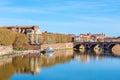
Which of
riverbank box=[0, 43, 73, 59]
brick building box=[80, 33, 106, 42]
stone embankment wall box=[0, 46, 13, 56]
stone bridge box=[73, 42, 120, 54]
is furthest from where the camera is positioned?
brick building box=[80, 33, 106, 42]

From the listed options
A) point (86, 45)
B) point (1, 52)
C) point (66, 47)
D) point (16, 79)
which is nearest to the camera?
point (16, 79)

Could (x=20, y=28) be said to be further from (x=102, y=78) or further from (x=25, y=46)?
(x=102, y=78)

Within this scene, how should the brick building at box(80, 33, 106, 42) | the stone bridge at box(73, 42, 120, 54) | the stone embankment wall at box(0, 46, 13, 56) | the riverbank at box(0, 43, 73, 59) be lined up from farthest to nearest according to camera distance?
1. the brick building at box(80, 33, 106, 42)
2. the stone bridge at box(73, 42, 120, 54)
3. the riverbank at box(0, 43, 73, 59)
4. the stone embankment wall at box(0, 46, 13, 56)

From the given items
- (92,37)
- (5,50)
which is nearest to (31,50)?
(5,50)

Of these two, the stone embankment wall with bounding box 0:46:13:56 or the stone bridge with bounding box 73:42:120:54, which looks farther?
the stone bridge with bounding box 73:42:120:54

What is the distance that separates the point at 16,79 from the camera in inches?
1282

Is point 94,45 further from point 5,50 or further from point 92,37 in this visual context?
point 92,37

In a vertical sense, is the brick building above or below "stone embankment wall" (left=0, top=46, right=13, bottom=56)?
above

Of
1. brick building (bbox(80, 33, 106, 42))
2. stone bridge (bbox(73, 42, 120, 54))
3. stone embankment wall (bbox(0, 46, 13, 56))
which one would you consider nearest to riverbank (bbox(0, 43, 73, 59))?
stone embankment wall (bbox(0, 46, 13, 56))

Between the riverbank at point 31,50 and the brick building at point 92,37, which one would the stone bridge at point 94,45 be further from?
the brick building at point 92,37

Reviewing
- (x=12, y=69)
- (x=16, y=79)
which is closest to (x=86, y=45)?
(x=12, y=69)

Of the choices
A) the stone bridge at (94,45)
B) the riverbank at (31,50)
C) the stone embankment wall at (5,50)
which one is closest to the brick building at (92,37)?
the stone bridge at (94,45)

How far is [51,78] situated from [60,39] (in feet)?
203

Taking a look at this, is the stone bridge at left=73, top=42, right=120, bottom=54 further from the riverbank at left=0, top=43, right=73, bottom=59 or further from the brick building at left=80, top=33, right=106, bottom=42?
the brick building at left=80, top=33, right=106, bottom=42
